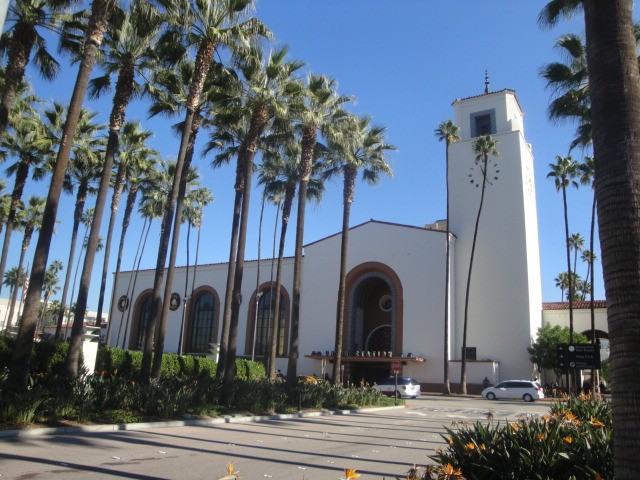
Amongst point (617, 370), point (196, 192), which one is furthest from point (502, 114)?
point (617, 370)

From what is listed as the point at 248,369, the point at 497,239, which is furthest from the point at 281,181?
the point at 497,239

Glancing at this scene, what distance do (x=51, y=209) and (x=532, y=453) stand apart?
40.7ft

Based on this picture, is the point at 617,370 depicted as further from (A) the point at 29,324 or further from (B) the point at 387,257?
(B) the point at 387,257

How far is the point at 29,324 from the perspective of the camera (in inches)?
495

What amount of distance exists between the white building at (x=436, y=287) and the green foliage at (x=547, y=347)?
3.08 feet

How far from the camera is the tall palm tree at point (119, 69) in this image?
54.0 ft

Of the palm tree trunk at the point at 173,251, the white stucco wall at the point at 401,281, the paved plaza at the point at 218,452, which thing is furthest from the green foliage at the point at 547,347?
the palm tree trunk at the point at 173,251

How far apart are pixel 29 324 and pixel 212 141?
1428 centimetres

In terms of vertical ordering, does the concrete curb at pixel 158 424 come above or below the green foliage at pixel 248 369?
below

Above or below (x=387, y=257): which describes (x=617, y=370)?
below

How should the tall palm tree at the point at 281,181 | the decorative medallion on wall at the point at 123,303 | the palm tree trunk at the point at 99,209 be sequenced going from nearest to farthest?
the palm tree trunk at the point at 99,209
the tall palm tree at the point at 281,181
the decorative medallion on wall at the point at 123,303

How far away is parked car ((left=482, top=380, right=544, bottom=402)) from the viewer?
108ft

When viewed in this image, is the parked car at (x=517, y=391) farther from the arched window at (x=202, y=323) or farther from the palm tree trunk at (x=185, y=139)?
the arched window at (x=202, y=323)

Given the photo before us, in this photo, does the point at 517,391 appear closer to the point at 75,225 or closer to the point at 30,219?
the point at 75,225
